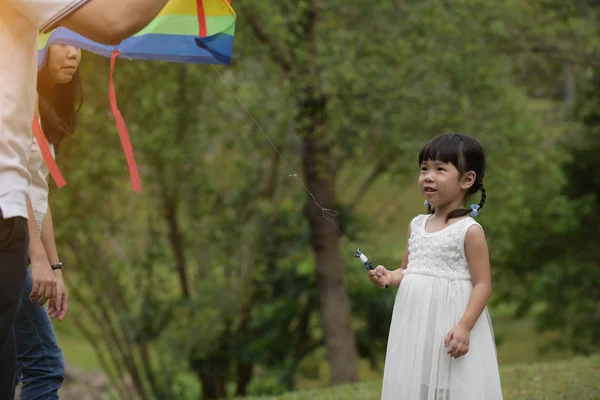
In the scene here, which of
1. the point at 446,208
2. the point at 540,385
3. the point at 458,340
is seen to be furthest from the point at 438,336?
the point at 540,385

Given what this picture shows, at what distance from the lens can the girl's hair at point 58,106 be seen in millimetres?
3379

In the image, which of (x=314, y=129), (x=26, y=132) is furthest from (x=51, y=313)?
(x=314, y=129)

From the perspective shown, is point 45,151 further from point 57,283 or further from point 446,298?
point 446,298

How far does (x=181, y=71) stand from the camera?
10984 mm

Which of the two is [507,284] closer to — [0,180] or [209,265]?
[209,265]

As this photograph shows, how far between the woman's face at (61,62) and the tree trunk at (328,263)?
6974mm

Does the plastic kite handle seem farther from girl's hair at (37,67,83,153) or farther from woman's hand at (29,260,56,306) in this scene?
woman's hand at (29,260,56,306)

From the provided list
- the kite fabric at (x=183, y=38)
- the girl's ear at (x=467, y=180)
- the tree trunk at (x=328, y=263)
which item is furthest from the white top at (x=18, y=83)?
the tree trunk at (x=328, y=263)

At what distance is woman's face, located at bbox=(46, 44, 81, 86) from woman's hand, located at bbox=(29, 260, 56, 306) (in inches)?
30.2

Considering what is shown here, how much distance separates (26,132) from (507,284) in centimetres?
1375

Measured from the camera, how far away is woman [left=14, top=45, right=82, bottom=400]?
304 centimetres

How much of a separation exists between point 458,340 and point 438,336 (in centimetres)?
10

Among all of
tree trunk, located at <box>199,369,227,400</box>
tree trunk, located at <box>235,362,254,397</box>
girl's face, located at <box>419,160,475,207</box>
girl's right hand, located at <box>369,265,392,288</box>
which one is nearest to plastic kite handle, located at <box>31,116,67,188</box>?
girl's right hand, located at <box>369,265,392,288</box>

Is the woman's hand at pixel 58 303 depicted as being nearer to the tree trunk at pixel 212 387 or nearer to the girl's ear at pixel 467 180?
the girl's ear at pixel 467 180
